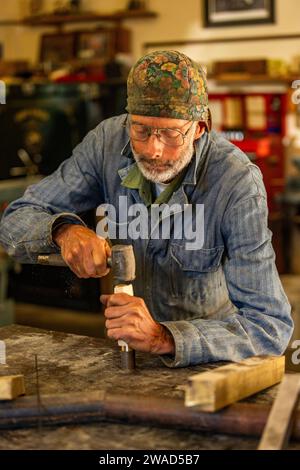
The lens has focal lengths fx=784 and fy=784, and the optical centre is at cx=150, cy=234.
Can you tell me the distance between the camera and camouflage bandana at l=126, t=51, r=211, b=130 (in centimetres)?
229

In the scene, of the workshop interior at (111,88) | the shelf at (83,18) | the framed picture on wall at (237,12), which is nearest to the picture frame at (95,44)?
the workshop interior at (111,88)

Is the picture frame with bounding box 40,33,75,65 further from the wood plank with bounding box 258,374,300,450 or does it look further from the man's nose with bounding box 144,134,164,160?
the wood plank with bounding box 258,374,300,450

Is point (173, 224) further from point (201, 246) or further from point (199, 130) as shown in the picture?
point (199, 130)

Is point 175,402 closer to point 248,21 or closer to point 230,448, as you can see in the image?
point 230,448

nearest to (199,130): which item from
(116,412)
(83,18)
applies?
(116,412)

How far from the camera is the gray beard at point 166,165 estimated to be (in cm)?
235

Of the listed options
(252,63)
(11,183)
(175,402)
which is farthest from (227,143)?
(252,63)

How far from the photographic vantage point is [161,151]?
2314 millimetres

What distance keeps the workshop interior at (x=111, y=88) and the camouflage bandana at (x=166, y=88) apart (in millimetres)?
2495

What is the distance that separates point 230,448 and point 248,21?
6026mm

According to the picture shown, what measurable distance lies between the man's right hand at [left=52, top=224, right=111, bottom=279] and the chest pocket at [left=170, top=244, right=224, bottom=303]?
1.12 feet

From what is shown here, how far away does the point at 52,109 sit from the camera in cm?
630

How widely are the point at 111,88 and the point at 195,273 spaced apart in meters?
4.16

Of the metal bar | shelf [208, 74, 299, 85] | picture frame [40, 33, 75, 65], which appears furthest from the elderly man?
picture frame [40, 33, 75, 65]
